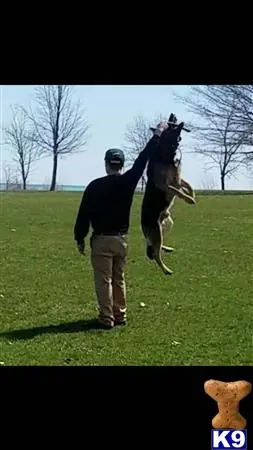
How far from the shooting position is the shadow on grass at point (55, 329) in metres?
3.22

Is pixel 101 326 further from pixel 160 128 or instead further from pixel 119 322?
pixel 160 128

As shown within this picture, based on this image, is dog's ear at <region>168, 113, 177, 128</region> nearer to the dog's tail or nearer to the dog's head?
the dog's head

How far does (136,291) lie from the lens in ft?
11.3

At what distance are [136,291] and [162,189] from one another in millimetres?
620

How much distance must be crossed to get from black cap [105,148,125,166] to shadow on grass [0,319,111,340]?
739mm
